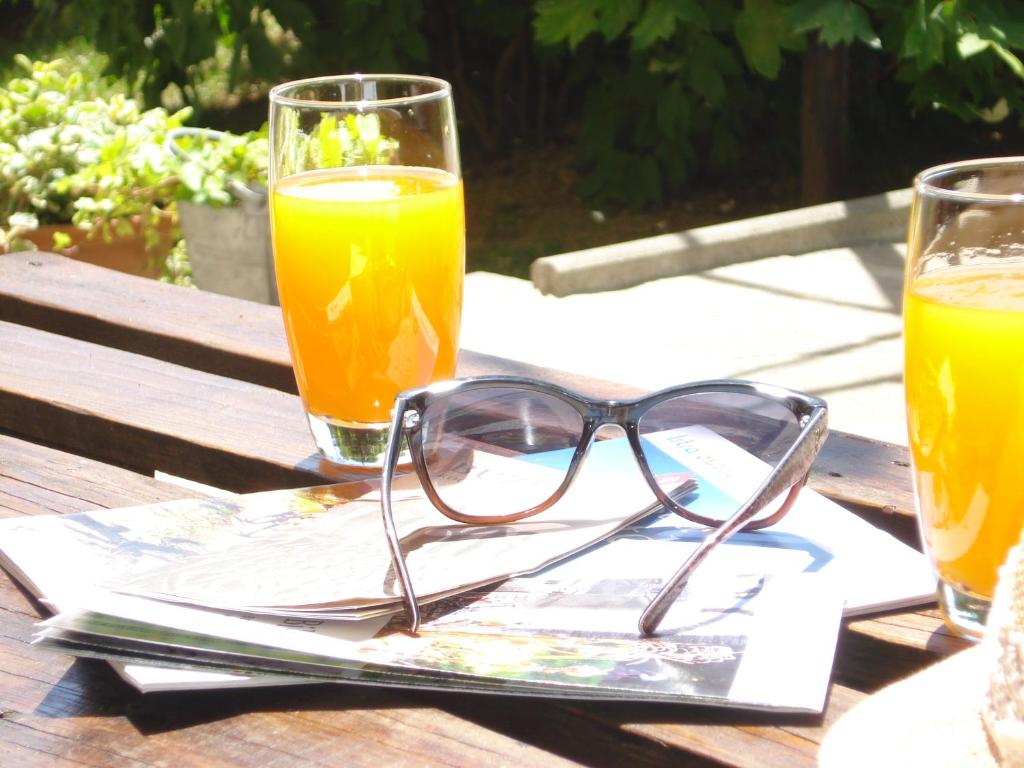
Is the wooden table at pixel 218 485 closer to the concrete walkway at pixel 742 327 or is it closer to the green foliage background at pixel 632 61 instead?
the concrete walkway at pixel 742 327

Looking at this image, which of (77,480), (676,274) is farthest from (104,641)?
(676,274)

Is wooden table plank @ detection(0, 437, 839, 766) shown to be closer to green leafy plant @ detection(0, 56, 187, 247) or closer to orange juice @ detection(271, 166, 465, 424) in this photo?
orange juice @ detection(271, 166, 465, 424)

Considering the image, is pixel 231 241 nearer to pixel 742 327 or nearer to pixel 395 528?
pixel 742 327

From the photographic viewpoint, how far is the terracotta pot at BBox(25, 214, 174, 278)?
2.75m

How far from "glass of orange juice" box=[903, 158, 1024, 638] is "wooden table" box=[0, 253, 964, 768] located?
62 millimetres

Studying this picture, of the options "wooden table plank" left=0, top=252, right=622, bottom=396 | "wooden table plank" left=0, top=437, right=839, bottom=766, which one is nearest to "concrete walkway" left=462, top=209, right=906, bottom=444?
"wooden table plank" left=0, top=252, right=622, bottom=396

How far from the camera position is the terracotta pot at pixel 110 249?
275 centimetres

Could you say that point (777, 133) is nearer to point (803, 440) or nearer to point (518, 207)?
point (518, 207)

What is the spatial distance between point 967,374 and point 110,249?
232 centimetres

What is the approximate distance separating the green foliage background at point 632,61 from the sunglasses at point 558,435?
114 inches

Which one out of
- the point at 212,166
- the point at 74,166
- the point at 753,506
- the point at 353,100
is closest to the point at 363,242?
the point at 353,100

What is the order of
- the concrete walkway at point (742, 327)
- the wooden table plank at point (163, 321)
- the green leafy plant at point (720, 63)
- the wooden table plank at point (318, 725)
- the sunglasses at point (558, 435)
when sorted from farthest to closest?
the green leafy plant at point (720, 63) → the concrete walkway at point (742, 327) → the wooden table plank at point (163, 321) → the sunglasses at point (558, 435) → the wooden table plank at point (318, 725)

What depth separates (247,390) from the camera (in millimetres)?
1302

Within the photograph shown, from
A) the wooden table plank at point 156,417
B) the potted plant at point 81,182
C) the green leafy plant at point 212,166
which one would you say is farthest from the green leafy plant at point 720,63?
the wooden table plank at point 156,417
